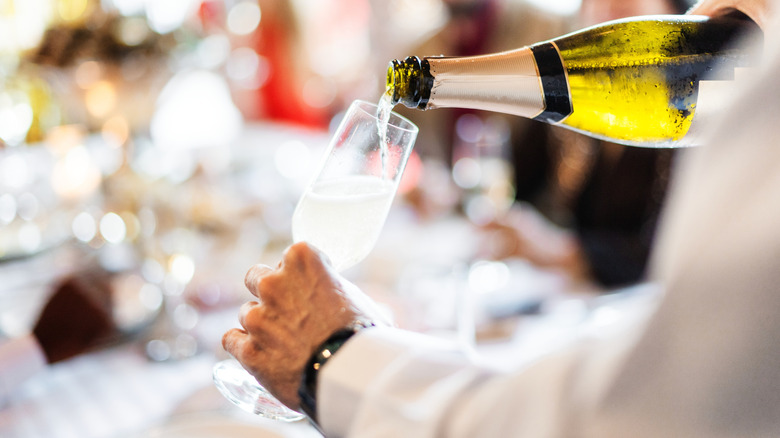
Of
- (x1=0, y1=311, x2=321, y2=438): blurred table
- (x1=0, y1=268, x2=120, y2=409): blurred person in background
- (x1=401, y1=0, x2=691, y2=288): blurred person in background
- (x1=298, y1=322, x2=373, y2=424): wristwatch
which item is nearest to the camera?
(x1=298, y1=322, x2=373, y2=424): wristwatch

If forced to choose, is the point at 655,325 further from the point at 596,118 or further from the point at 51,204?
the point at 51,204

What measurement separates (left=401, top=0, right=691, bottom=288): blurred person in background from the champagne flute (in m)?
0.83

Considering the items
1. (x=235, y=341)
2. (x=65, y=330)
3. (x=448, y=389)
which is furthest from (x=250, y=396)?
(x=65, y=330)

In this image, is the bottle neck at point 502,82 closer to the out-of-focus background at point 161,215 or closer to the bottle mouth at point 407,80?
the bottle mouth at point 407,80

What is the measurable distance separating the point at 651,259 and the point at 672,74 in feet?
3.54

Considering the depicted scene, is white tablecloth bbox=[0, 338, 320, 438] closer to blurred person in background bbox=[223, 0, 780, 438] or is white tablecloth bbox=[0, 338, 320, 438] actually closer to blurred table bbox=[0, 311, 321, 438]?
blurred table bbox=[0, 311, 321, 438]

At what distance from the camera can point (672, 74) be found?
572 mm

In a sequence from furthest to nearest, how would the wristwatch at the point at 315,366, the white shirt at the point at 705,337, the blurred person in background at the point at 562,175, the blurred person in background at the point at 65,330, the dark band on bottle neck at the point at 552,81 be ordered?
the blurred person in background at the point at 562,175 → the blurred person in background at the point at 65,330 → the dark band on bottle neck at the point at 552,81 → the wristwatch at the point at 315,366 → the white shirt at the point at 705,337

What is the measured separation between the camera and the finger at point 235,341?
1.52 ft

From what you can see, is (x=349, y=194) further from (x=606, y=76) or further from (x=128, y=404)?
(x=128, y=404)

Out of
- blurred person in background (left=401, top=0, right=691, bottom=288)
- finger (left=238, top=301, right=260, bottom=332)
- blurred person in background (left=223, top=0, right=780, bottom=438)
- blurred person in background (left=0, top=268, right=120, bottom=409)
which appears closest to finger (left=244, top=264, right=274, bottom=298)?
finger (left=238, top=301, right=260, bottom=332)

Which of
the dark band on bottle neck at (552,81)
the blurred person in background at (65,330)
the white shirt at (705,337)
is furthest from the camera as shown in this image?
the blurred person in background at (65,330)

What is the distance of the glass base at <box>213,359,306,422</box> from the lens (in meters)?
0.51

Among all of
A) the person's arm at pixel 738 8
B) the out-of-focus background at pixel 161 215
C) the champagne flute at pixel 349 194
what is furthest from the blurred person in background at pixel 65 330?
the person's arm at pixel 738 8
